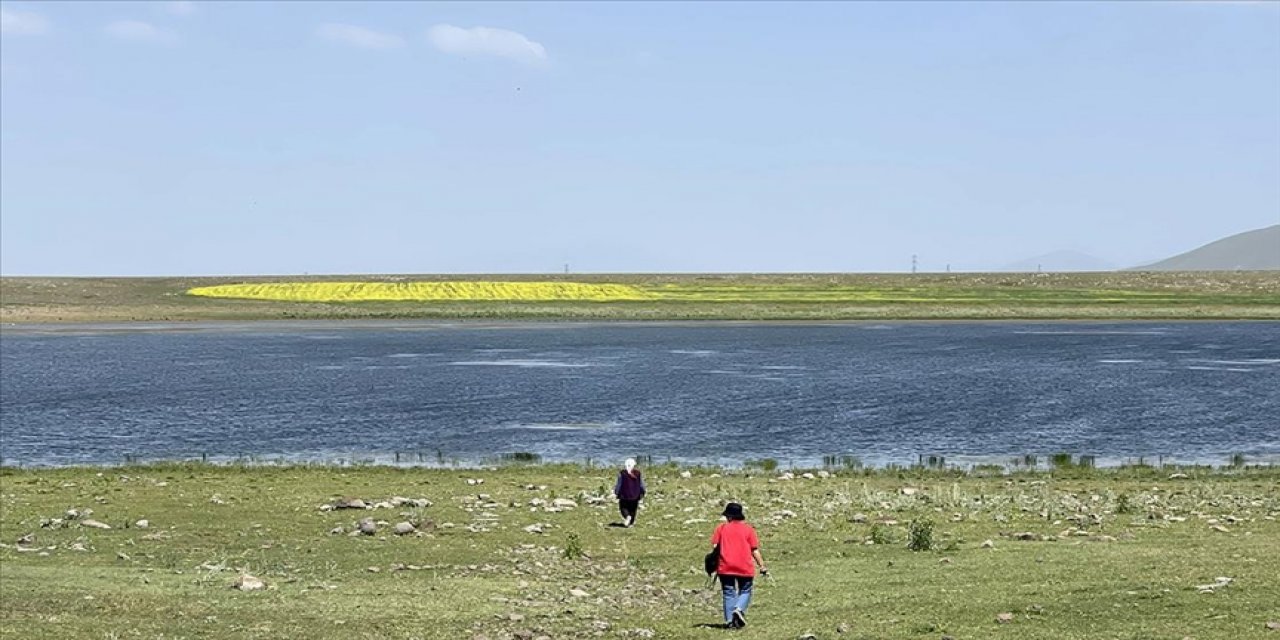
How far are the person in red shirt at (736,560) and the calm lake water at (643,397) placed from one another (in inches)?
1218

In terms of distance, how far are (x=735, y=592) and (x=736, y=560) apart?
701mm

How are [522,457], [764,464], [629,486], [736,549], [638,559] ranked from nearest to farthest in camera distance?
[736,549]
[638,559]
[629,486]
[764,464]
[522,457]

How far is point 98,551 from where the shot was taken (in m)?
31.2

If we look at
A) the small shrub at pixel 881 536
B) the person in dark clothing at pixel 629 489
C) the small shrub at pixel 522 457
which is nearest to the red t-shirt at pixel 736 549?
the small shrub at pixel 881 536

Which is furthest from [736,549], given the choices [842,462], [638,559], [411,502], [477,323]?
[477,323]

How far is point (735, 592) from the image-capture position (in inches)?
867

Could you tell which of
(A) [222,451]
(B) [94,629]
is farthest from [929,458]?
(B) [94,629]

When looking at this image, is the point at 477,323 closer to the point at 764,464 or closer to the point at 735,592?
the point at 764,464

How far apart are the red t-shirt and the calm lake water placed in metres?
31.2

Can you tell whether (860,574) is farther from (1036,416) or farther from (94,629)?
(1036,416)

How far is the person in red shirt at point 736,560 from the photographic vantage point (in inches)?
852

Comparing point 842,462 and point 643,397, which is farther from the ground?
point 842,462

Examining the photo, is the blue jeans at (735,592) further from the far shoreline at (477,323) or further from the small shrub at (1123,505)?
the far shoreline at (477,323)

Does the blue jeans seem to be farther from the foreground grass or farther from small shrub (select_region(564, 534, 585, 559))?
small shrub (select_region(564, 534, 585, 559))
